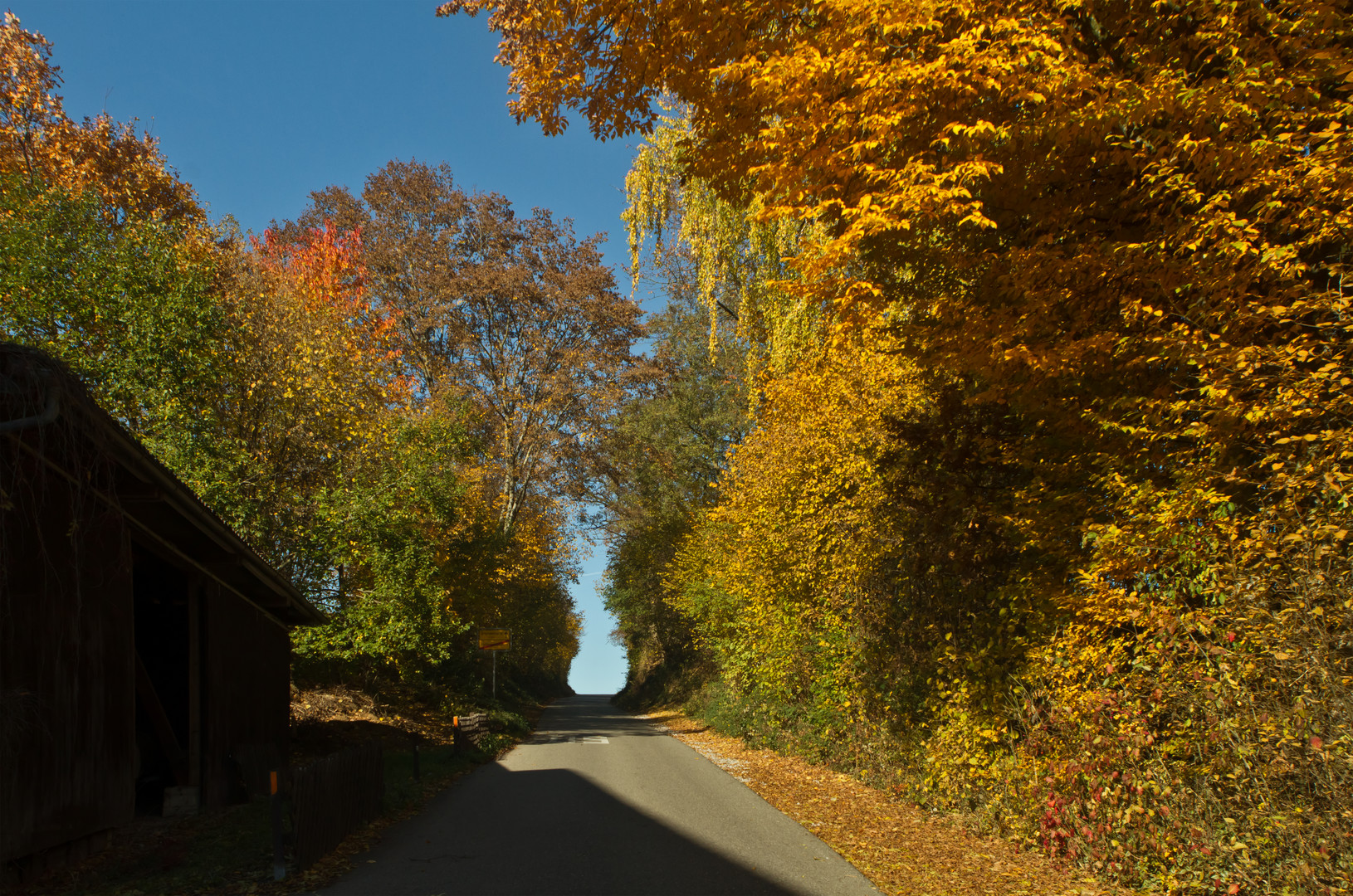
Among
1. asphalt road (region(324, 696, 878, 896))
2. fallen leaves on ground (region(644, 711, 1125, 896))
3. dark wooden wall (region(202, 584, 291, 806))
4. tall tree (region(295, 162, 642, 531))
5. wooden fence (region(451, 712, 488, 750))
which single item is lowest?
fallen leaves on ground (region(644, 711, 1125, 896))

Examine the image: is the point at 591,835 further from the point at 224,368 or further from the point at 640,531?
the point at 640,531

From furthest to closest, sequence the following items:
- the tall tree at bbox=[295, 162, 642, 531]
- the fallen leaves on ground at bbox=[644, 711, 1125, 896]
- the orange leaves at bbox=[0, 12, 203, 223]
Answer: the tall tree at bbox=[295, 162, 642, 531]
the orange leaves at bbox=[0, 12, 203, 223]
the fallen leaves on ground at bbox=[644, 711, 1125, 896]

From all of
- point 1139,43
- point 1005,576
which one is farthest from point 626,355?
point 1139,43

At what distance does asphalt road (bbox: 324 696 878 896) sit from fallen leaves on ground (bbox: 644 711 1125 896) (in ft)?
1.07

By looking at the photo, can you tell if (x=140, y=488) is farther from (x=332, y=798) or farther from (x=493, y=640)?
(x=493, y=640)

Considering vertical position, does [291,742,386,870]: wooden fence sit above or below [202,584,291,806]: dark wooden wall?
below

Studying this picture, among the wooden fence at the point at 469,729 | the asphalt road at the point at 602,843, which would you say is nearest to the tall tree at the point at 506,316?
→ the wooden fence at the point at 469,729

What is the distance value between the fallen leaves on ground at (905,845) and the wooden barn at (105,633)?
23.9 ft

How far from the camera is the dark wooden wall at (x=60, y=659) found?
6496 mm

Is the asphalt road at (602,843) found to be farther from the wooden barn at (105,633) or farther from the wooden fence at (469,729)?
the wooden barn at (105,633)

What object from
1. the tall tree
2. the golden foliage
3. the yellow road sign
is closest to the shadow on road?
the golden foliage

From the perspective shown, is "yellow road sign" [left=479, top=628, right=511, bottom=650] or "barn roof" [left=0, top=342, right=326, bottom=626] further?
"yellow road sign" [left=479, top=628, right=511, bottom=650]

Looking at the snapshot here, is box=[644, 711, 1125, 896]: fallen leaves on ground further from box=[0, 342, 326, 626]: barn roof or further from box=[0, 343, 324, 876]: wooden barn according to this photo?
box=[0, 342, 326, 626]: barn roof

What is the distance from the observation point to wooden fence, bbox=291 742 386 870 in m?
7.78
